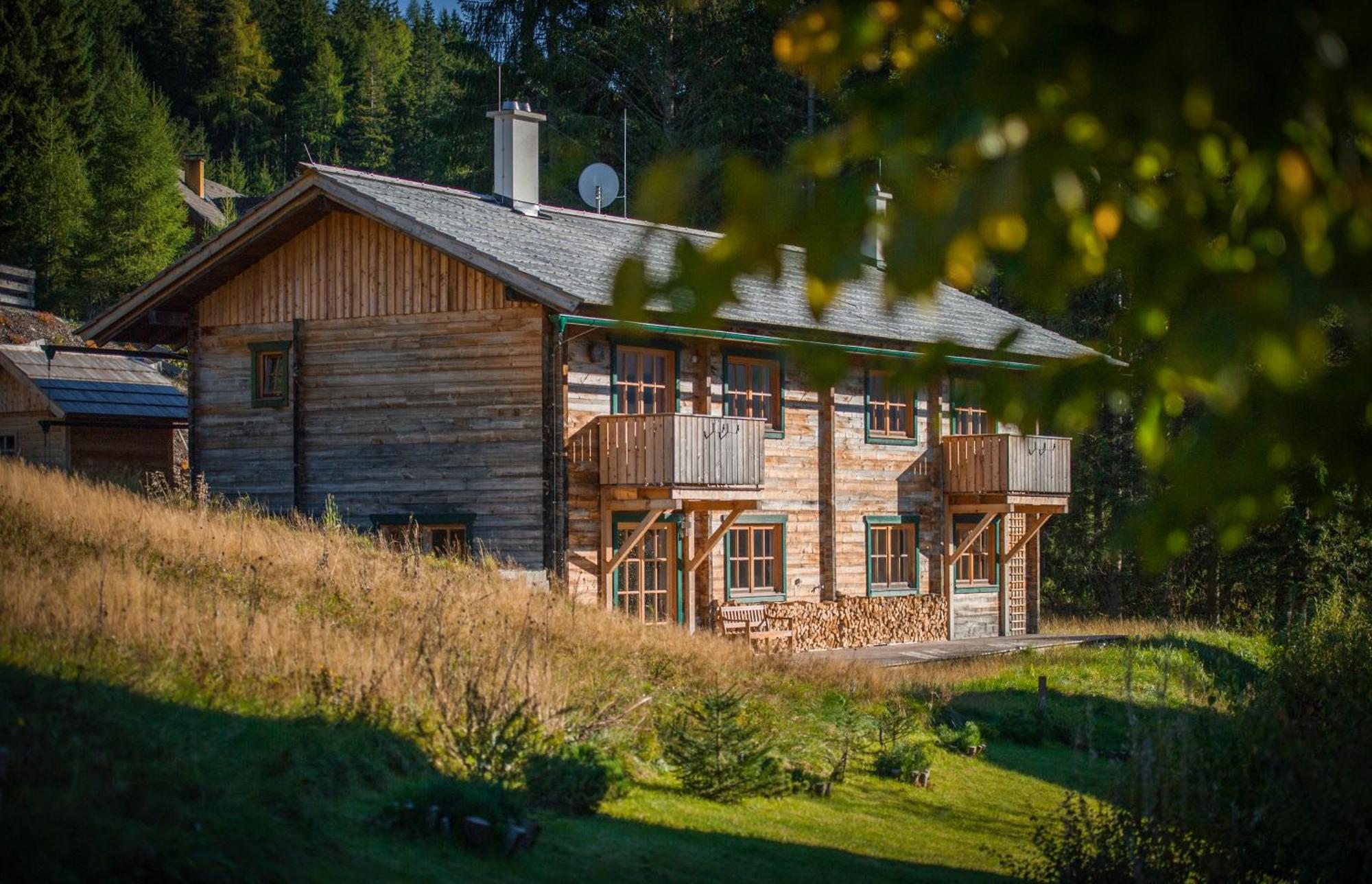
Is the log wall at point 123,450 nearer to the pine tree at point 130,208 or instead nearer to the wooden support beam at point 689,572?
the wooden support beam at point 689,572

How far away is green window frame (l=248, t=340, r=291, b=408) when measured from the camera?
25.9m

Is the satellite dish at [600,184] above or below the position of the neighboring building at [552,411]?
above

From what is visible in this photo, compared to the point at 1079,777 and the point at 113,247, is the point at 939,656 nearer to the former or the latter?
the point at 1079,777

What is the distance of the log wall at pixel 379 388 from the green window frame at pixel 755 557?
14.3 feet

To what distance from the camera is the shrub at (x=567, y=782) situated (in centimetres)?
1101

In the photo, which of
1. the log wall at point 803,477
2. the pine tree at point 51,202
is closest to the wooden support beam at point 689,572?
the log wall at point 803,477

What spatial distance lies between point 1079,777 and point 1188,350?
759cm

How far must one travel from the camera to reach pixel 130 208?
49.1m

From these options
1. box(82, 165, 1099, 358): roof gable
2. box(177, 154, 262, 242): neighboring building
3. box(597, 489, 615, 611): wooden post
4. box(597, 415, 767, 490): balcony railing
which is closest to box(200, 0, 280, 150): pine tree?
box(177, 154, 262, 242): neighboring building

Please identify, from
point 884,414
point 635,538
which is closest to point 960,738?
point 635,538

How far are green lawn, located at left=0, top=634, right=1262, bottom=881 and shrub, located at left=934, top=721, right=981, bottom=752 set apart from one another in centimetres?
184

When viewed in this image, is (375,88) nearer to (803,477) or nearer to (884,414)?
(884,414)

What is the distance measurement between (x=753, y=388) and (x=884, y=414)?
13.3 feet

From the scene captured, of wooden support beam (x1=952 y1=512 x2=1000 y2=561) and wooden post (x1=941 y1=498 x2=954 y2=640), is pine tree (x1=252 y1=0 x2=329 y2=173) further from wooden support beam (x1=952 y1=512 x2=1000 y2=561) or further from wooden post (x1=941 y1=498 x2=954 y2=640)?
wooden support beam (x1=952 y1=512 x2=1000 y2=561)
